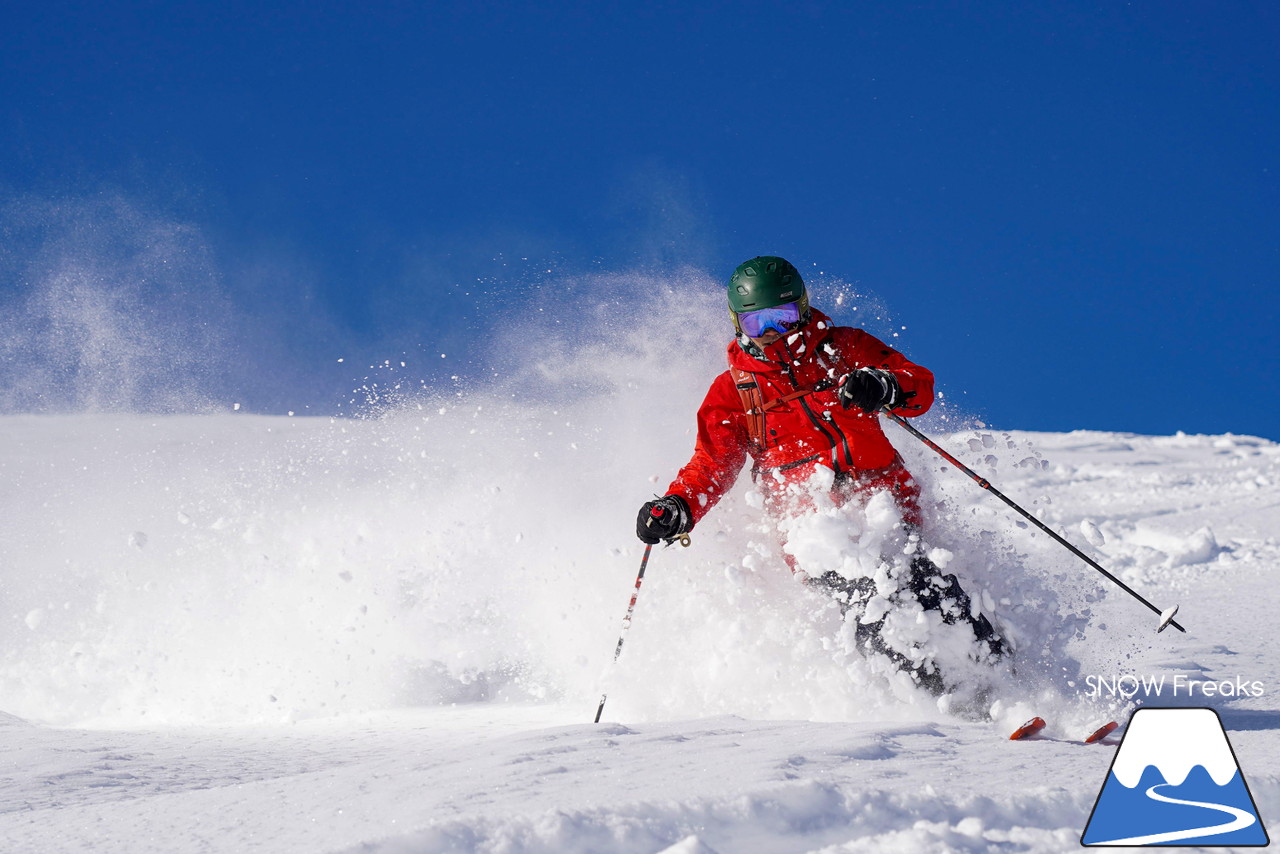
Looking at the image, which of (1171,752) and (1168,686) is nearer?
(1171,752)

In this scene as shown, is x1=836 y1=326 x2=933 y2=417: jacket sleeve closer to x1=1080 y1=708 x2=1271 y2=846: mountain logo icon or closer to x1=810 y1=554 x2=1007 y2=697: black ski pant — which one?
x1=810 y1=554 x2=1007 y2=697: black ski pant

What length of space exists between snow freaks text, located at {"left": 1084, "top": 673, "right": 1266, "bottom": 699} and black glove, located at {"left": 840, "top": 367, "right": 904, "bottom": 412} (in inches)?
65.8

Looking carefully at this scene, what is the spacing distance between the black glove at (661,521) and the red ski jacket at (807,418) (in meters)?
0.11

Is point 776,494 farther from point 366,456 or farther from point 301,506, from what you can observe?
point 366,456

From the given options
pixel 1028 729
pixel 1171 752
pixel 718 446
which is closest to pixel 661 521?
pixel 718 446

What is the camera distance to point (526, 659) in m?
5.52

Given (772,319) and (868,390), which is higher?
(772,319)

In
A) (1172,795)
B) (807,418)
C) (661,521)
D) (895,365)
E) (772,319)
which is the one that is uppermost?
(772,319)

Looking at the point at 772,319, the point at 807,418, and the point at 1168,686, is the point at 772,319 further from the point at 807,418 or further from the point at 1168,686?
the point at 1168,686

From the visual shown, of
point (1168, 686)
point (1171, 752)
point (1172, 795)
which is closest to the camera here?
point (1172, 795)

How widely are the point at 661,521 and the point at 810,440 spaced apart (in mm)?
804

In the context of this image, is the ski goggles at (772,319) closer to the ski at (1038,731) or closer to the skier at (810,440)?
the skier at (810,440)

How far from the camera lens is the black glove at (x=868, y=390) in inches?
151

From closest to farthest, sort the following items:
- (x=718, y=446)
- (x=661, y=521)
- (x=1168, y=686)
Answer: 1. (x=661, y=521)
2. (x=718, y=446)
3. (x=1168, y=686)
